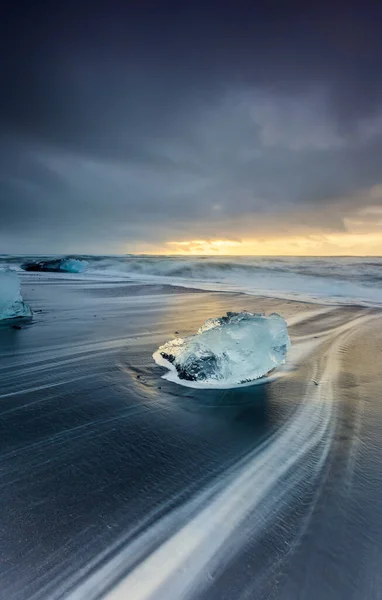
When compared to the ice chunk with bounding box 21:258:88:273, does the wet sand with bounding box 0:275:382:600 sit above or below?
below

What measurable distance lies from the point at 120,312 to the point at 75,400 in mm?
4339

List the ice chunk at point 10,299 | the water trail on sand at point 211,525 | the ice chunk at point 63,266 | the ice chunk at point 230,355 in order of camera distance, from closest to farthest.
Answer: the water trail on sand at point 211,525
the ice chunk at point 230,355
the ice chunk at point 10,299
the ice chunk at point 63,266

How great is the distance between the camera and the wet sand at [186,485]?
1.18m

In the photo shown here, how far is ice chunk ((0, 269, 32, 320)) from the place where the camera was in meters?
5.83

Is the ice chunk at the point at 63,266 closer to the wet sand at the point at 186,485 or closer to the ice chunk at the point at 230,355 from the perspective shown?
the wet sand at the point at 186,485

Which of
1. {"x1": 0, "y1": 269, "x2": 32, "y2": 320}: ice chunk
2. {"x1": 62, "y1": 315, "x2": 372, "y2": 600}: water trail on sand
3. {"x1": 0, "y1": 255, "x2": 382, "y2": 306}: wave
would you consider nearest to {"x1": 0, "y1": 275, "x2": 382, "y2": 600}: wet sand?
{"x1": 62, "y1": 315, "x2": 372, "y2": 600}: water trail on sand

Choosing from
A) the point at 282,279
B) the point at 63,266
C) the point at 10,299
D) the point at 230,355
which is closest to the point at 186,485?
the point at 230,355

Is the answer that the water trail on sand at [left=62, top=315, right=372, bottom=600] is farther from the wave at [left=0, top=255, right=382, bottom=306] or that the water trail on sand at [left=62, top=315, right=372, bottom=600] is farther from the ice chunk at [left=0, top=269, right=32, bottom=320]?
the wave at [left=0, top=255, right=382, bottom=306]

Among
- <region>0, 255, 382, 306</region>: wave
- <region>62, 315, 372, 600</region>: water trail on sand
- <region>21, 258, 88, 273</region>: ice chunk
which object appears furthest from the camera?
<region>21, 258, 88, 273</region>: ice chunk

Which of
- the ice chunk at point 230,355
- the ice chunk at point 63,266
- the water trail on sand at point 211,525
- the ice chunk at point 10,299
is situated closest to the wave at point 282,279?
the ice chunk at point 63,266

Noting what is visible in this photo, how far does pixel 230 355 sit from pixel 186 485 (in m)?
1.54

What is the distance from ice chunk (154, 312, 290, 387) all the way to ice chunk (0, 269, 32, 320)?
384 centimetres

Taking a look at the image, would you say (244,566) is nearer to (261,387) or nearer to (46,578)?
A: (46,578)

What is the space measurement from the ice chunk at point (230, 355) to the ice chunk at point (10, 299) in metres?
3.84
